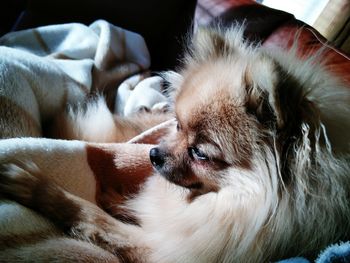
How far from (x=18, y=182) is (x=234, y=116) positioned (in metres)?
0.58

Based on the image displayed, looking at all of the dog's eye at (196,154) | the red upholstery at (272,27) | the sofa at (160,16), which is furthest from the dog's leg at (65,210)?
the sofa at (160,16)

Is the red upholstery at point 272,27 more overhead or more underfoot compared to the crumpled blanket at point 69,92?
more overhead

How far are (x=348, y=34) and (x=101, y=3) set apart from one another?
1935 millimetres

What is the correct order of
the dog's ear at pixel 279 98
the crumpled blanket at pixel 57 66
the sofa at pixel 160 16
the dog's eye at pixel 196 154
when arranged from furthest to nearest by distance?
1. the sofa at pixel 160 16
2. the crumpled blanket at pixel 57 66
3. the dog's eye at pixel 196 154
4. the dog's ear at pixel 279 98

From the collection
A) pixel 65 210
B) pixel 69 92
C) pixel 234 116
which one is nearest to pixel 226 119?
pixel 234 116

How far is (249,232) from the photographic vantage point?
86 centimetres

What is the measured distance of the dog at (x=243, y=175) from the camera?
2.51 ft

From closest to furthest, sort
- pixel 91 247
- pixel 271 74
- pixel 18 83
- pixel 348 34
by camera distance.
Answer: pixel 271 74 → pixel 91 247 → pixel 18 83 → pixel 348 34

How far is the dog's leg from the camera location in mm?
831

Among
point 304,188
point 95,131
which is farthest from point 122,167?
point 304,188

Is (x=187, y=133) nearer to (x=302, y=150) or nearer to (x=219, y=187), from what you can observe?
(x=219, y=187)

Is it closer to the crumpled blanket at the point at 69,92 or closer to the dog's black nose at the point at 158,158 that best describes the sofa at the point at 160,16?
the crumpled blanket at the point at 69,92

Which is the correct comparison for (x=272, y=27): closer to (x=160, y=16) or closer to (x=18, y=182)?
(x=160, y=16)

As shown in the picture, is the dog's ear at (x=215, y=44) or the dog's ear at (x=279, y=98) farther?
the dog's ear at (x=215, y=44)
